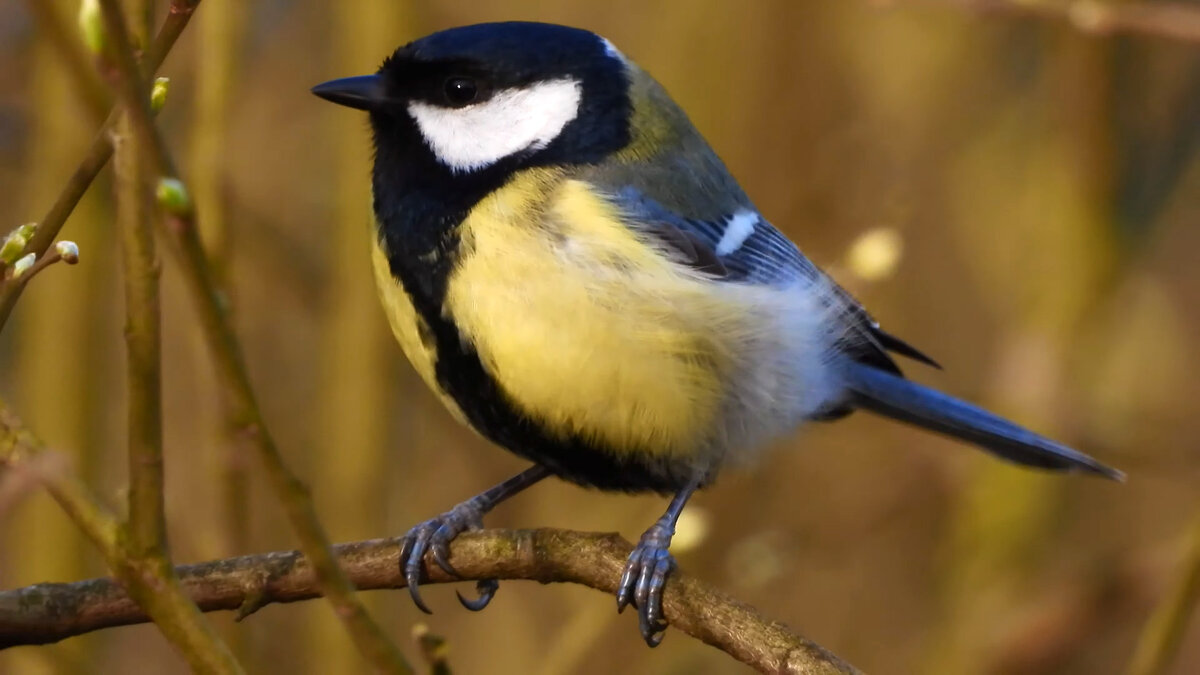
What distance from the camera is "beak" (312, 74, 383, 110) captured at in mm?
1836

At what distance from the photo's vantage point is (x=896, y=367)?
2.32 meters

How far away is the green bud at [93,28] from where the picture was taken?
82 cm

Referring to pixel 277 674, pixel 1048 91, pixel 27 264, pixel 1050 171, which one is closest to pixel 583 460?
pixel 27 264

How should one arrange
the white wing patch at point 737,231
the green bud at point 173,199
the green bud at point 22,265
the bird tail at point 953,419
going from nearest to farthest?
the green bud at point 173,199
the green bud at point 22,265
the white wing patch at point 737,231
the bird tail at point 953,419

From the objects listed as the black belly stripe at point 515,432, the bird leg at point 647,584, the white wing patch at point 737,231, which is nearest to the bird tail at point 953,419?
the white wing patch at point 737,231

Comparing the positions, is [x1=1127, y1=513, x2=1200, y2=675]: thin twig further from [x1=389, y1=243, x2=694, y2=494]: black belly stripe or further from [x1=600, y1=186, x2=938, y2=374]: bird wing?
[x1=389, y1=243, x2=694, y2=494]: black belly stripe

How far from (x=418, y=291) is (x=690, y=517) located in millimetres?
512

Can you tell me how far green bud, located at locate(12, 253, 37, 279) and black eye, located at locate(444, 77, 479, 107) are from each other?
86cm

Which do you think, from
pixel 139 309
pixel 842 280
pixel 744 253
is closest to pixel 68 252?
pixel 139 309

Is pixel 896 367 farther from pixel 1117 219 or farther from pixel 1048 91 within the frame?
pixel 1048 91

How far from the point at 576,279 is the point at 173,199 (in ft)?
3.01

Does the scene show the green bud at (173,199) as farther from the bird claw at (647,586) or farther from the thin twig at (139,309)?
the bird claw at (647,586)

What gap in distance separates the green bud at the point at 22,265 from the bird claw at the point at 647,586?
781 millimetres

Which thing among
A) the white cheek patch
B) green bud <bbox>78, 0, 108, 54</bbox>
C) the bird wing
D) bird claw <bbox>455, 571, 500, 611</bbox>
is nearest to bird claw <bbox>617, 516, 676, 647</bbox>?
bird claw <bbox>455, 571, 500, 611</bbox>
